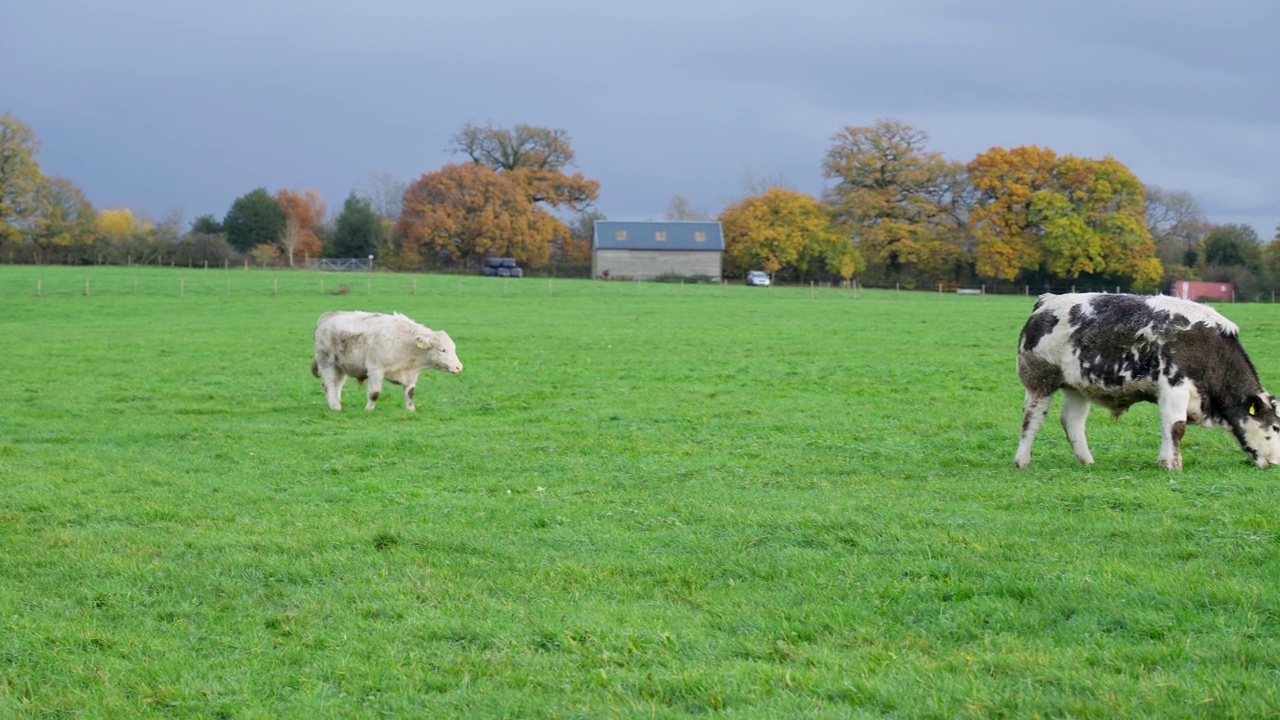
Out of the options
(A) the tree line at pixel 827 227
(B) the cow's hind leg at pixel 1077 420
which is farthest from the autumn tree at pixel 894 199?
(B) the cow's hind leg at pixel 1077 420

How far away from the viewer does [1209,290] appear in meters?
90.7

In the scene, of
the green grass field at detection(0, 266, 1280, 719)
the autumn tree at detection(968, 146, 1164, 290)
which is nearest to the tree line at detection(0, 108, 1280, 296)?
the autumn tree at detection(968, 146, 1164, 290)

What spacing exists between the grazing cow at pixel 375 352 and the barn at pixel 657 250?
291ft

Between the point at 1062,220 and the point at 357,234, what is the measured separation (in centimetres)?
6878

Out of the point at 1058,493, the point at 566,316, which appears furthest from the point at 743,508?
the point at 566,316

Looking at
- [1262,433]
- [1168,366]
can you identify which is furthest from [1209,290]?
[1168,366]

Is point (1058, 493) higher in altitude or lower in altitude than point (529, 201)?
lower

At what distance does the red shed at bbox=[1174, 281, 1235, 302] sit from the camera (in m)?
88.4

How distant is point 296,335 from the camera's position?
3969 centimetres

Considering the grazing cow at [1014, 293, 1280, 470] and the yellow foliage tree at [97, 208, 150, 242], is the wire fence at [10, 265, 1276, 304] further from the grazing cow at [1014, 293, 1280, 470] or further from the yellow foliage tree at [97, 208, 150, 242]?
the grazing cow at [1014, 293, 1280, 470]

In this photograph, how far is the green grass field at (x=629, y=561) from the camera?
6316 mm

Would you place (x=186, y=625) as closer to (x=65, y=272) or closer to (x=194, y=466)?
(x=194, y=466)

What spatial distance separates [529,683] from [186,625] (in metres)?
2.72

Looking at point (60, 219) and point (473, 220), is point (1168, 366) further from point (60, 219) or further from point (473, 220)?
point (60, 219)
